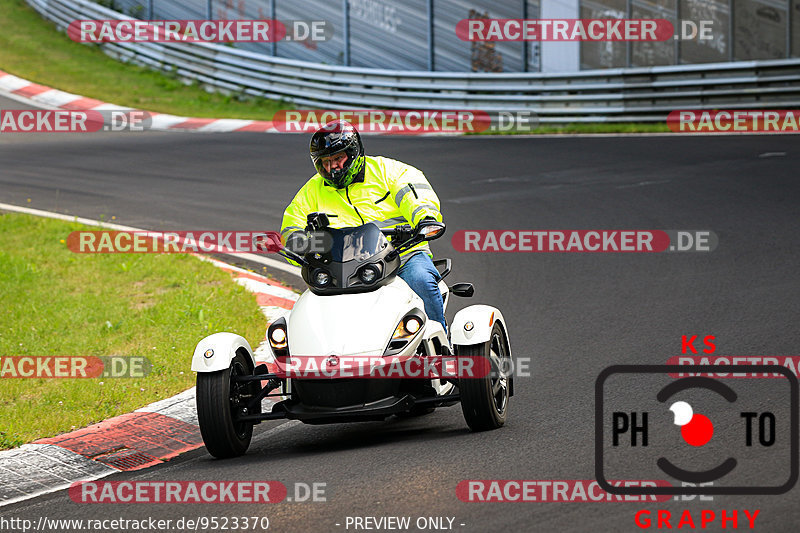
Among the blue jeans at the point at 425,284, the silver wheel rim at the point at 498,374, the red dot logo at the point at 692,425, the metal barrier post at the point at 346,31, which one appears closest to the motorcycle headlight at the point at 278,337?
the blue jeans at the point at 425,284

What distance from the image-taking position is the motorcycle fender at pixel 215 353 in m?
6.47

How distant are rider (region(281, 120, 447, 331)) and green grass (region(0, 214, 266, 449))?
1849 mm

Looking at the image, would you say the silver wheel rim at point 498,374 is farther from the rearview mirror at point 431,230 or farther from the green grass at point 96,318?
the green grass at point 96,318

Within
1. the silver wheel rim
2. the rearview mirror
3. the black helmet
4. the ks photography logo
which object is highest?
the black helmet

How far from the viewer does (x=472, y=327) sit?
263 inches

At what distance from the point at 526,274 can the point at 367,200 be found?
14.1ft

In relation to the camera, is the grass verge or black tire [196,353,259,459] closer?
black tire [196,353,259,459]

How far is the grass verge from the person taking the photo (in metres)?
26.3

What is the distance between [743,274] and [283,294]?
422cm

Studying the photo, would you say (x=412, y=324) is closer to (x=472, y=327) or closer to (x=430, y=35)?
(x=472, y=327)

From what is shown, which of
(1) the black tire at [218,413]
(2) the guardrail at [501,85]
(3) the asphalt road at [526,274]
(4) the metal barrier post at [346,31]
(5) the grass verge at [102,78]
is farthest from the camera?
(4) the metal barrier post at [346,31]

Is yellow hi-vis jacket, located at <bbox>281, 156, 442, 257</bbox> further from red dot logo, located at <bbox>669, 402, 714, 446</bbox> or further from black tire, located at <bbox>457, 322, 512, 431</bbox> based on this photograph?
red dot logo, located at <bbox>669, 402, 714, 446</bbox>

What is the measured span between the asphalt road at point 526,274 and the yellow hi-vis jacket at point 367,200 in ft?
4.26

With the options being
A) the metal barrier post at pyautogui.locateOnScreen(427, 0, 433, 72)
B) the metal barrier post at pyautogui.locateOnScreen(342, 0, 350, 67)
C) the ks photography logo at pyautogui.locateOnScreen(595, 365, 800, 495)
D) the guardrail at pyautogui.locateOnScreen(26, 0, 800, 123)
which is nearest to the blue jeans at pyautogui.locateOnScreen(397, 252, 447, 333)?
the ks photography logo at pyautogui.locateOnScreen(595, 365, 800, 495)
